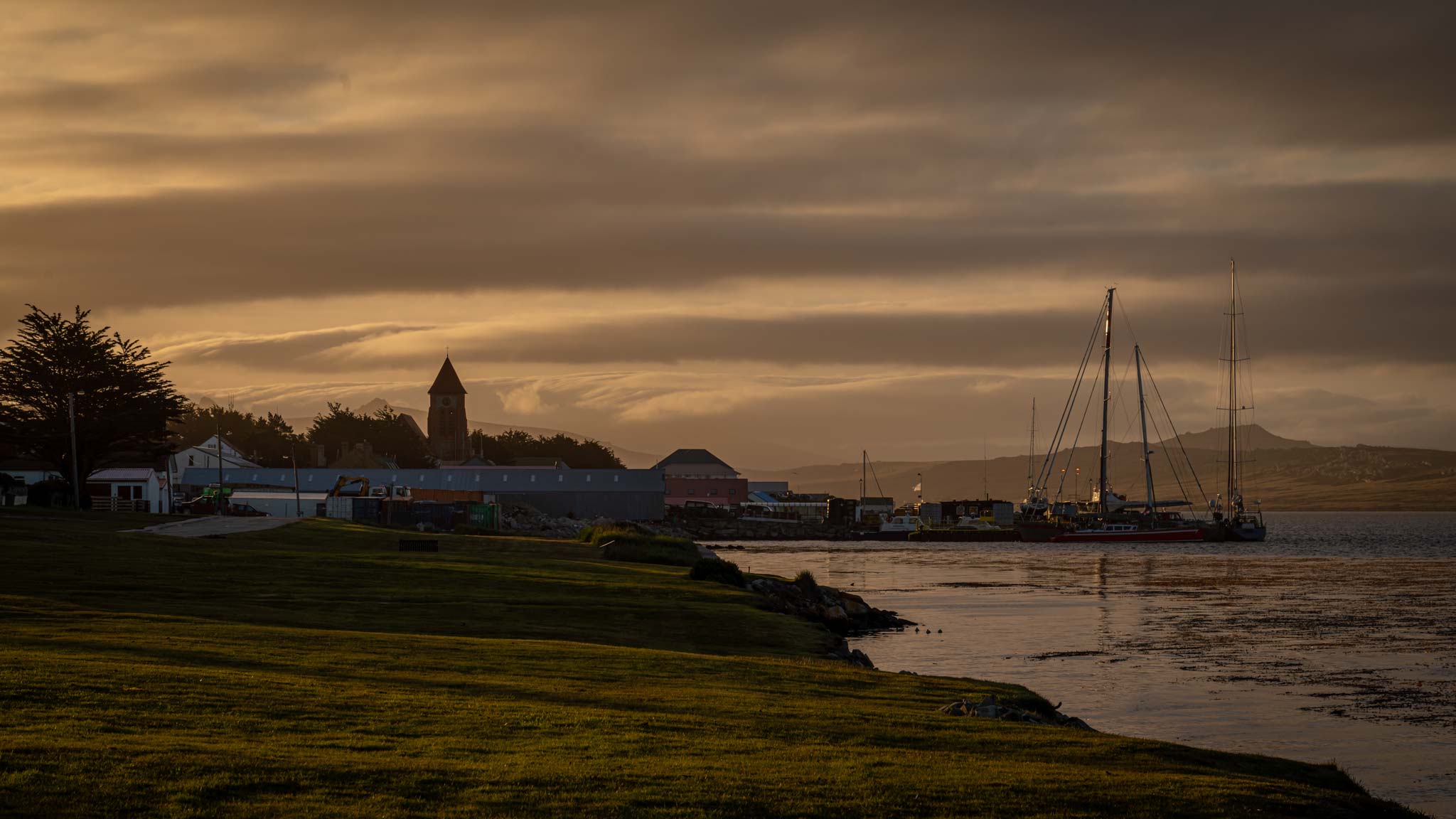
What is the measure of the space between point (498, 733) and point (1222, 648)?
104ft

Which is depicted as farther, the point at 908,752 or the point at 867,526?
the point at 867,526

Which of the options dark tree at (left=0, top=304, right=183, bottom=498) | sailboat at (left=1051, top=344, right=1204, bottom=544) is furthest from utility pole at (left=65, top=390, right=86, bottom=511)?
sailboat at (left=1051, top=344, right=1204, bottom=544)

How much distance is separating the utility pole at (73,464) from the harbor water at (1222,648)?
42936mm

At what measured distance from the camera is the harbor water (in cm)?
2720

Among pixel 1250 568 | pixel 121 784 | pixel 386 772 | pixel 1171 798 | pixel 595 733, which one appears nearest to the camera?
pixel 121 784

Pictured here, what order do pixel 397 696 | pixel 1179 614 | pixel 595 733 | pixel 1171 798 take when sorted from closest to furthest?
pixel 1171 798 → pixel 595 733 → pixel 397 696 → pixel 1179 614

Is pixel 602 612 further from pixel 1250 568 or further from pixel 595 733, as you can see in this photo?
pixel 1250 568

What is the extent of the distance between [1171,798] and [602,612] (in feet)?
83.5

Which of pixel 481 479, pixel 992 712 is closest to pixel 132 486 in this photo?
pixel 481 479

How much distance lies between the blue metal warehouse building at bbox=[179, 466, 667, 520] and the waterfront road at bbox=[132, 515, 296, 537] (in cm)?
6513

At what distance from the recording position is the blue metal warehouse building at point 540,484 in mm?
147250

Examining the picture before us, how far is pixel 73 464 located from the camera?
82.2 meters

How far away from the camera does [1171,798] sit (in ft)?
53.7

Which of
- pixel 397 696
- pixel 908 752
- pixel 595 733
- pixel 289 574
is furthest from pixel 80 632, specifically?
pixel 289 574
